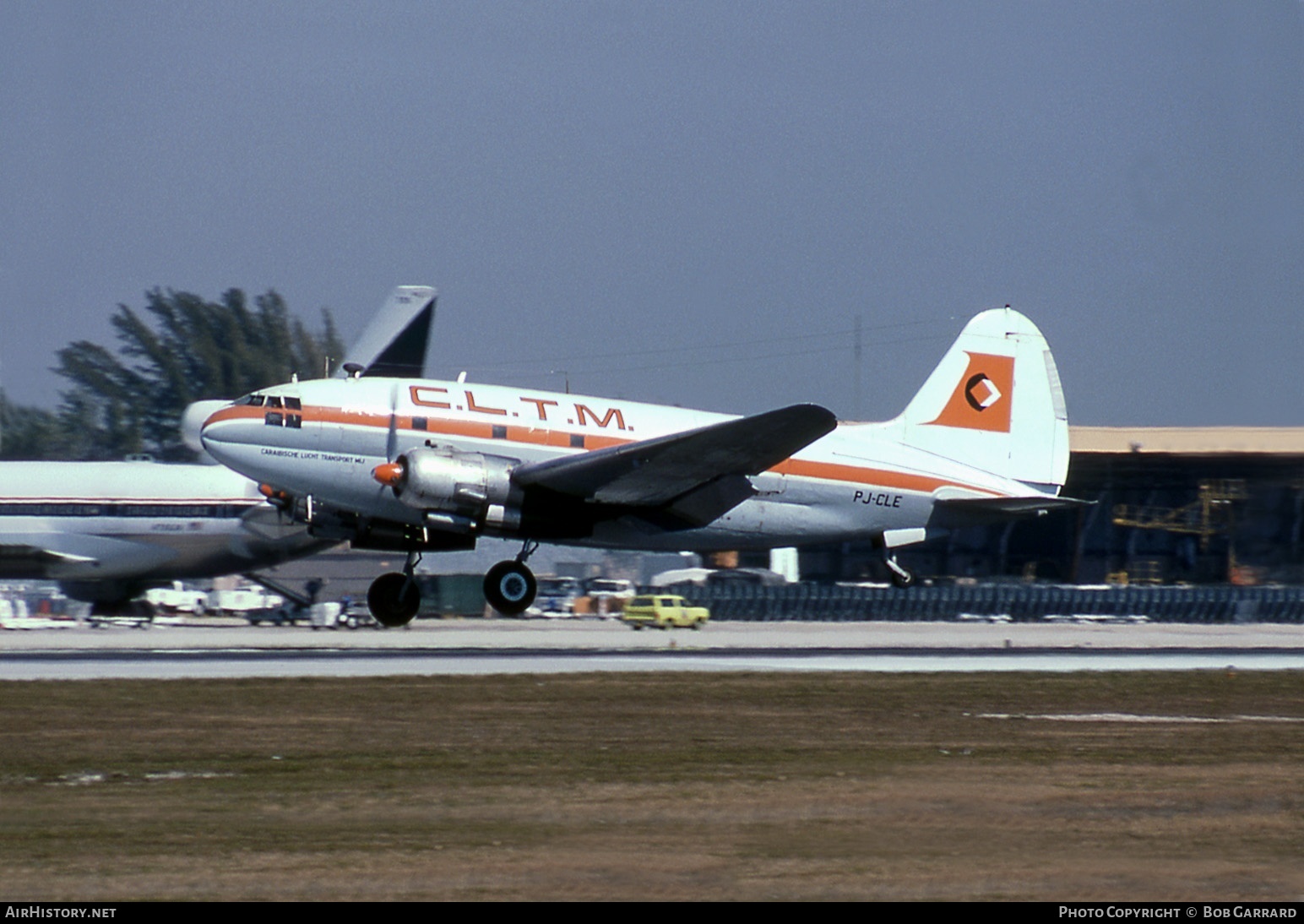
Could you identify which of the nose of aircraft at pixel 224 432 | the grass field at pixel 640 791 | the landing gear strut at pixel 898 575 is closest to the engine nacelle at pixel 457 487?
the nose of aircraft at pixel 224 432

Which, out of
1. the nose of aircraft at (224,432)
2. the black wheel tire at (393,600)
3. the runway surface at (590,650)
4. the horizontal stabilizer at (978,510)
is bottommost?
the runway surface at (590,650)

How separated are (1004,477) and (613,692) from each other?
12.7m

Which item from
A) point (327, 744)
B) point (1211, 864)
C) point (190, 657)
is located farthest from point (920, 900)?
point (190, 657)

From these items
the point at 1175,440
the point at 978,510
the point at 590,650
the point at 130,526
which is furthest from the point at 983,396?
the point at 1175,440

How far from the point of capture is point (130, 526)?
151 ft

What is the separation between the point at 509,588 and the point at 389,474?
12.9 feet

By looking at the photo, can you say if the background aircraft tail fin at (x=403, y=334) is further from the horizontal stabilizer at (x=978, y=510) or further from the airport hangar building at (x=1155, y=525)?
the airport hangar building at (x=1155, y=525)

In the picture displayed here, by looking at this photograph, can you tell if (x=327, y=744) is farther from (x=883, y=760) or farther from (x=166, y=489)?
(x=166, y=489)

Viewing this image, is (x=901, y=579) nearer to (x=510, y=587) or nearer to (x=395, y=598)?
(x=510, y=587)

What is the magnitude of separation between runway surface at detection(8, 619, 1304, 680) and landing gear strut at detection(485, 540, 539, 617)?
1.28m

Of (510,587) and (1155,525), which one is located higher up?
(1155,525)

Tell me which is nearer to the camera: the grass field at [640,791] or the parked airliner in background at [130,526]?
the grass field at [640,791]

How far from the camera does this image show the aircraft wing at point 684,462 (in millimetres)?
28328

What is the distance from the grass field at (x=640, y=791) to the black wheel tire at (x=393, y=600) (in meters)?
4.10
